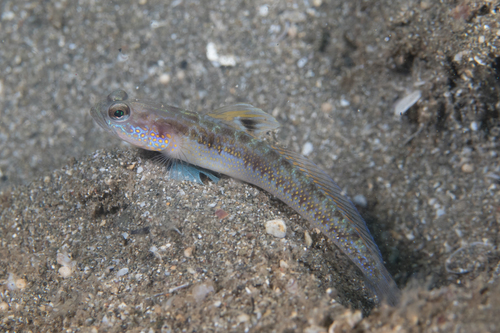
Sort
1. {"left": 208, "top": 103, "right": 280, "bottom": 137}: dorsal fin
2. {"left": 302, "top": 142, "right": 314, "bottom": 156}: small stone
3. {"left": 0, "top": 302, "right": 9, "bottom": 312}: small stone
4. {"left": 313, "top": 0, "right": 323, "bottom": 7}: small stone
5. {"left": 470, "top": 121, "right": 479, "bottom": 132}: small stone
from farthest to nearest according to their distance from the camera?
{"left": 313, "top": 0, "right": 323, "bottom": 7}: small stone
{"left": 302, "top": 142, "right": 314, "bottom": 156}: small stone
{"left": 470, "top": 121, "right": 479, "bottom": 132}: small stone
{"left": 208, "top": 103, "right": 280, "bottom": 137}: dorsal fin
{"left": 0, "top": 302, "right": 9, "bottom": 312}: small stone

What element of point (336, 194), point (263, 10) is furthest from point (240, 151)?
point (263, 10)

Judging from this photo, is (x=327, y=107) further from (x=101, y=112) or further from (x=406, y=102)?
(x=101, y=112)

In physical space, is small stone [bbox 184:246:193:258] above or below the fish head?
below

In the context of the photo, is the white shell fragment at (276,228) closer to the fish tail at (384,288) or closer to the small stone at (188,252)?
the small stone at (188,252)

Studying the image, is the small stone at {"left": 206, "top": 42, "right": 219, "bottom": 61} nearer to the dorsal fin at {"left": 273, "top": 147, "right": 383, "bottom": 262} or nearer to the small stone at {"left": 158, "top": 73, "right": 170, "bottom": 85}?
the small stone at {"left": 158, "top": 73, "right": 170, "bottom": 85}

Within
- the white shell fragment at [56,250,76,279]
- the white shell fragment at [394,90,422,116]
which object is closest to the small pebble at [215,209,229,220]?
the white shell fragment at [56,250,76,279]

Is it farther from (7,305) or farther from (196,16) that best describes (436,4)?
(7,305)

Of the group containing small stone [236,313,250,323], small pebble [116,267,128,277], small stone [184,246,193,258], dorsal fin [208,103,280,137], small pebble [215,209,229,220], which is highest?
dorsal fin [208,103,280,137]

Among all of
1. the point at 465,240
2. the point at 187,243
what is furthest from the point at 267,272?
the point at 465,240
